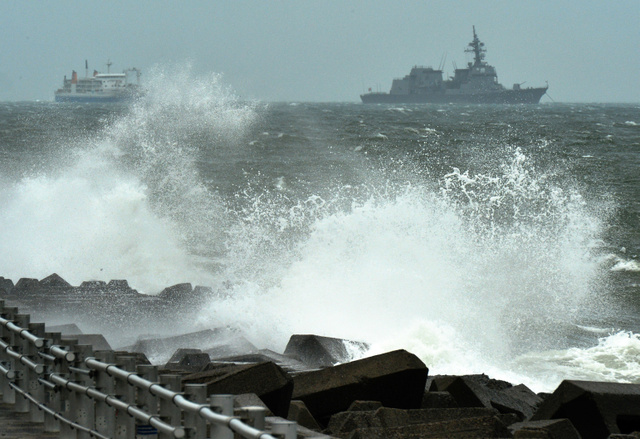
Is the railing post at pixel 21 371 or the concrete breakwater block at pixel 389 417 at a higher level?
the railing post at pixel 21 371

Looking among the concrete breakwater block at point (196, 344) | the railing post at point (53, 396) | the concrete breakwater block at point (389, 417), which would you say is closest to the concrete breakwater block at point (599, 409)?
the concrete breakwater block at point (389, 417)

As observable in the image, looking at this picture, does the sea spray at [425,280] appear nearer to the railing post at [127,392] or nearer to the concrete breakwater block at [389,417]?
the concrete breakwater block at [389,417]

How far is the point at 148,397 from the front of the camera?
3969 mm

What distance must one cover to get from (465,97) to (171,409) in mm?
130811

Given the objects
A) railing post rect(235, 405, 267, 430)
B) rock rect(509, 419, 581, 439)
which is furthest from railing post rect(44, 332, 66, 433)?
rock rect(509, 419, 581, 439)

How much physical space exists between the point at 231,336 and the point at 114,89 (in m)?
116

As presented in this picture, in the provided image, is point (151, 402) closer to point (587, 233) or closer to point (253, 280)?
point (253, 280)

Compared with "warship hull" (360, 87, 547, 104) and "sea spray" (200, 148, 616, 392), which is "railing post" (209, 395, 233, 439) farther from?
"warship hull" (360, 87, 547, 104)

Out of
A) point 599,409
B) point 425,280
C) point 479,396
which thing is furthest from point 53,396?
point 425,280

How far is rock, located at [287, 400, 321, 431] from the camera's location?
6125 millimetres

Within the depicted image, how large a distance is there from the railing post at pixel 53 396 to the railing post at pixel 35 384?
0.06 metres

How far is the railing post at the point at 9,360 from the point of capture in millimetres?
5759

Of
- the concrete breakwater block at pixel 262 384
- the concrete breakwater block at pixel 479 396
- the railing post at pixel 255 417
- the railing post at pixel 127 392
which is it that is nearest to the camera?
the railing post at pixel 255 417

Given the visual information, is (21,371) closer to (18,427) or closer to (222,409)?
(18,427)
